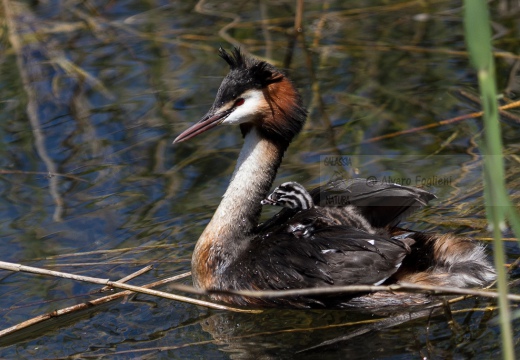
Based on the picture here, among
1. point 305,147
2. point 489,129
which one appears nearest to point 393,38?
point 305,147

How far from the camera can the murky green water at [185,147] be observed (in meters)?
4.60

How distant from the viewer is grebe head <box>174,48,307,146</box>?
510 cm

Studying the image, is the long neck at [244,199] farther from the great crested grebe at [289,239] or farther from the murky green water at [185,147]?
the murky green water at [185,147]

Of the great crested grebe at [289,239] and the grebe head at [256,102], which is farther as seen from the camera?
the grebe head at [256,102]

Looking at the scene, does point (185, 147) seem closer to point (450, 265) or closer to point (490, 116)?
point (450, 265)

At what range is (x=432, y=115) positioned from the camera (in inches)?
281

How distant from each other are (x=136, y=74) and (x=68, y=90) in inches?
26.1

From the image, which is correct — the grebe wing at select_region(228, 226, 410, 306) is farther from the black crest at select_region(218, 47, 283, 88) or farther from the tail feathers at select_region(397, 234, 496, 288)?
the black crest at select_region(218, 47, 283, 88)

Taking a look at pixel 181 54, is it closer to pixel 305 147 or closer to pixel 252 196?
pixel 305 147

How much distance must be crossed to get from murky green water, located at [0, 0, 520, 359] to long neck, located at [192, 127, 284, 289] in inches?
14.8

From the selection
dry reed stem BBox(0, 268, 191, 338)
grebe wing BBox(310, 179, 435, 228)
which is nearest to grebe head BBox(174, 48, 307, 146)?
grebe wing BBox(310, 179, 435, 228)

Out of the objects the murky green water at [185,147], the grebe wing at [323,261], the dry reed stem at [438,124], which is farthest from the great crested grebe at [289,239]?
the dry reed stem at [438,124]

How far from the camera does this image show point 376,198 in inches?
193

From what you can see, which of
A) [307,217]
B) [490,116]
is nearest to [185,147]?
[307,217]
